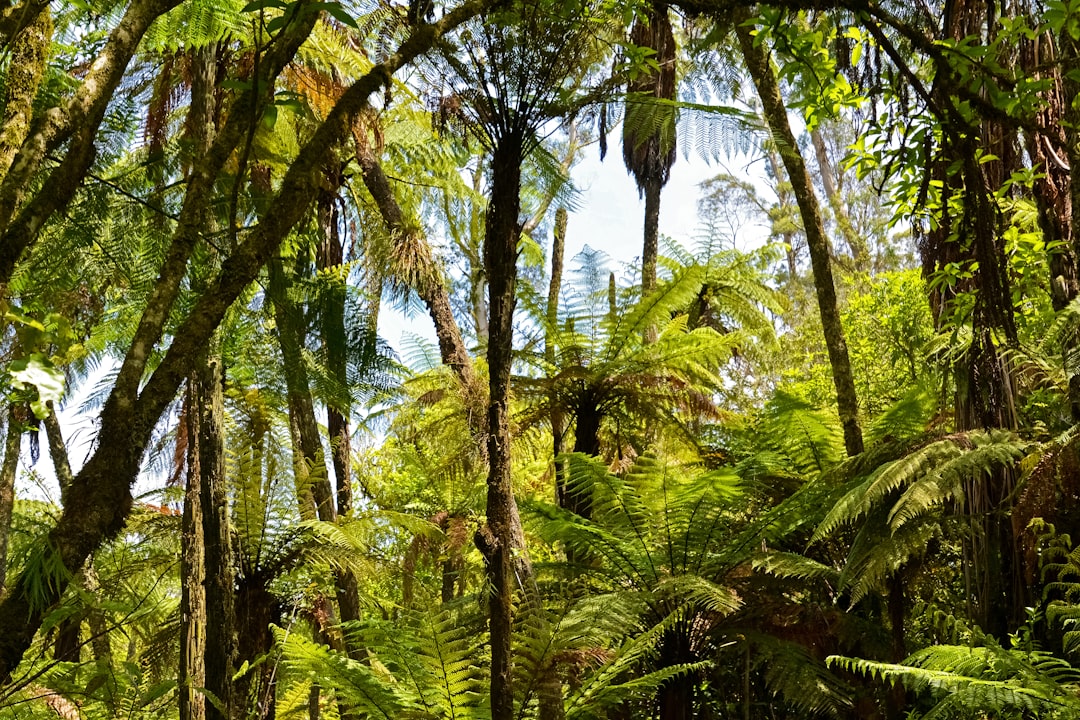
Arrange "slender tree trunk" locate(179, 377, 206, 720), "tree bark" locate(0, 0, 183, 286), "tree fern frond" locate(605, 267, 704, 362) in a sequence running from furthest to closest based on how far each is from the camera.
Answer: "tree fern frond" locate(605, 267, 704, 362) < "slender tree trunk" locate(179, 377, 206, 720) < "tree bark" locate(0, 0, 183, 286)

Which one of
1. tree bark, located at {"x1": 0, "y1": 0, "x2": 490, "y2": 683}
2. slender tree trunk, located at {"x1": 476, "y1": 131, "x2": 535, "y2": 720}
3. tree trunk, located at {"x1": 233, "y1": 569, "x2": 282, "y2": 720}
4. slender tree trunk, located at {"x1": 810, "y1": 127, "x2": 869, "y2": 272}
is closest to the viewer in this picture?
tree bark, located at {"x1": 0, "y1": 0, "x2": 490, "y2": 683}

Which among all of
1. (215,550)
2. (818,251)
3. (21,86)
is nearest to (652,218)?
(818,251)

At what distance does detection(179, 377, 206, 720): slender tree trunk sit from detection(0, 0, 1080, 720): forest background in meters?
0.02

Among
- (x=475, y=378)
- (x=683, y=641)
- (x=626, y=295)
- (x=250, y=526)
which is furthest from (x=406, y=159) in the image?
(x=683, y=641)

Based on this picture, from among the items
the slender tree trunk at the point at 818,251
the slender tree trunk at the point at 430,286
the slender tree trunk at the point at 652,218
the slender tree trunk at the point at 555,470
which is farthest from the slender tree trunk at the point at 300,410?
the slender tree trunk at the point at 652,218

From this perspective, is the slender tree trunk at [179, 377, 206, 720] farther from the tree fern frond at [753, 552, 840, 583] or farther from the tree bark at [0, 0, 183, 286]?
the tree fern frond at [753, 552, 840, 583]

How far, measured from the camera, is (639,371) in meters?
5.99

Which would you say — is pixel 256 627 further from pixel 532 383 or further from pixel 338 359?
pixel 338 359

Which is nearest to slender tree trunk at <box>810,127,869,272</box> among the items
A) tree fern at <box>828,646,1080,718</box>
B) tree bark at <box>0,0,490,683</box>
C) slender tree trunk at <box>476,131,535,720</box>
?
tree fern at <box>828,646,1080,718</box>

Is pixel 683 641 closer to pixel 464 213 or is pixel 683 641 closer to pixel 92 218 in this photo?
pixel 92 218

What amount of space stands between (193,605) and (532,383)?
271 centimetres

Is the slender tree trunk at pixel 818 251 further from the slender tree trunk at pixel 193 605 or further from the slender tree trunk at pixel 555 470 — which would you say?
the slender tree trunk at pixel 193 605

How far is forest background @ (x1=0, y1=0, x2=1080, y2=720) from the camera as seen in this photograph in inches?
80.7

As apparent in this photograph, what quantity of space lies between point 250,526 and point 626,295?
337 centimetres
